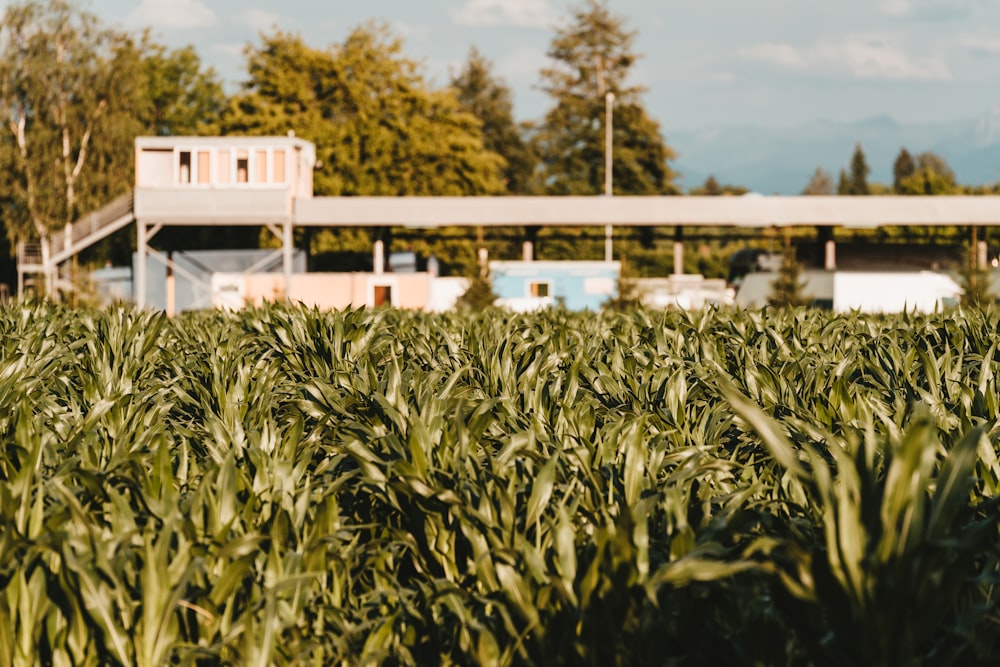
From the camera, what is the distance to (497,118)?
100562 millimetres

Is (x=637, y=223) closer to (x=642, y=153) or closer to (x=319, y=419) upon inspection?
(x=319, y=419)

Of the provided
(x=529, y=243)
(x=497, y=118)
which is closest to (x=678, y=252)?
(x=529, y=243)

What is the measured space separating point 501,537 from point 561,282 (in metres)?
36.5

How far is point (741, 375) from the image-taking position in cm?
652

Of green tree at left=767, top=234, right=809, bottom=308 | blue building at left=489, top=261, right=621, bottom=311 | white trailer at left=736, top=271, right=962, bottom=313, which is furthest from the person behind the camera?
blue building at left=489, top=261, right=621, bottom=311

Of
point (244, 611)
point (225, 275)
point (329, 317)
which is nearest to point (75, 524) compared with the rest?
point (244, 611)

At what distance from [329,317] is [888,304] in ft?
106

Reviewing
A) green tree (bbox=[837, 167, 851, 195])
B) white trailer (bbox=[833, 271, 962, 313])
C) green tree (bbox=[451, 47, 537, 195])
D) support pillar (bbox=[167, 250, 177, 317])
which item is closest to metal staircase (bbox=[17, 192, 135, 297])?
support pillar (bbox=[167, 250, 177, 317])

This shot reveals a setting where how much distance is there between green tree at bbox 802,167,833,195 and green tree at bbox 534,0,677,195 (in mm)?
61997

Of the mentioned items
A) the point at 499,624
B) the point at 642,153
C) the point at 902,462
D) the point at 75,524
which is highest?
the point at 642,153

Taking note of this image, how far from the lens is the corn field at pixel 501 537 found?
296cm

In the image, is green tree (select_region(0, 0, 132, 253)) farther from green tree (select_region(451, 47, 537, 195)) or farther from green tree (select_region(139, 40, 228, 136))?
green tree (select_region(451, 47, 537, 195))

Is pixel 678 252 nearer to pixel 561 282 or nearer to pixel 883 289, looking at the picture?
pixel 561 282

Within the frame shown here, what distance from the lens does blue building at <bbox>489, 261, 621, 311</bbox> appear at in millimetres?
40062
